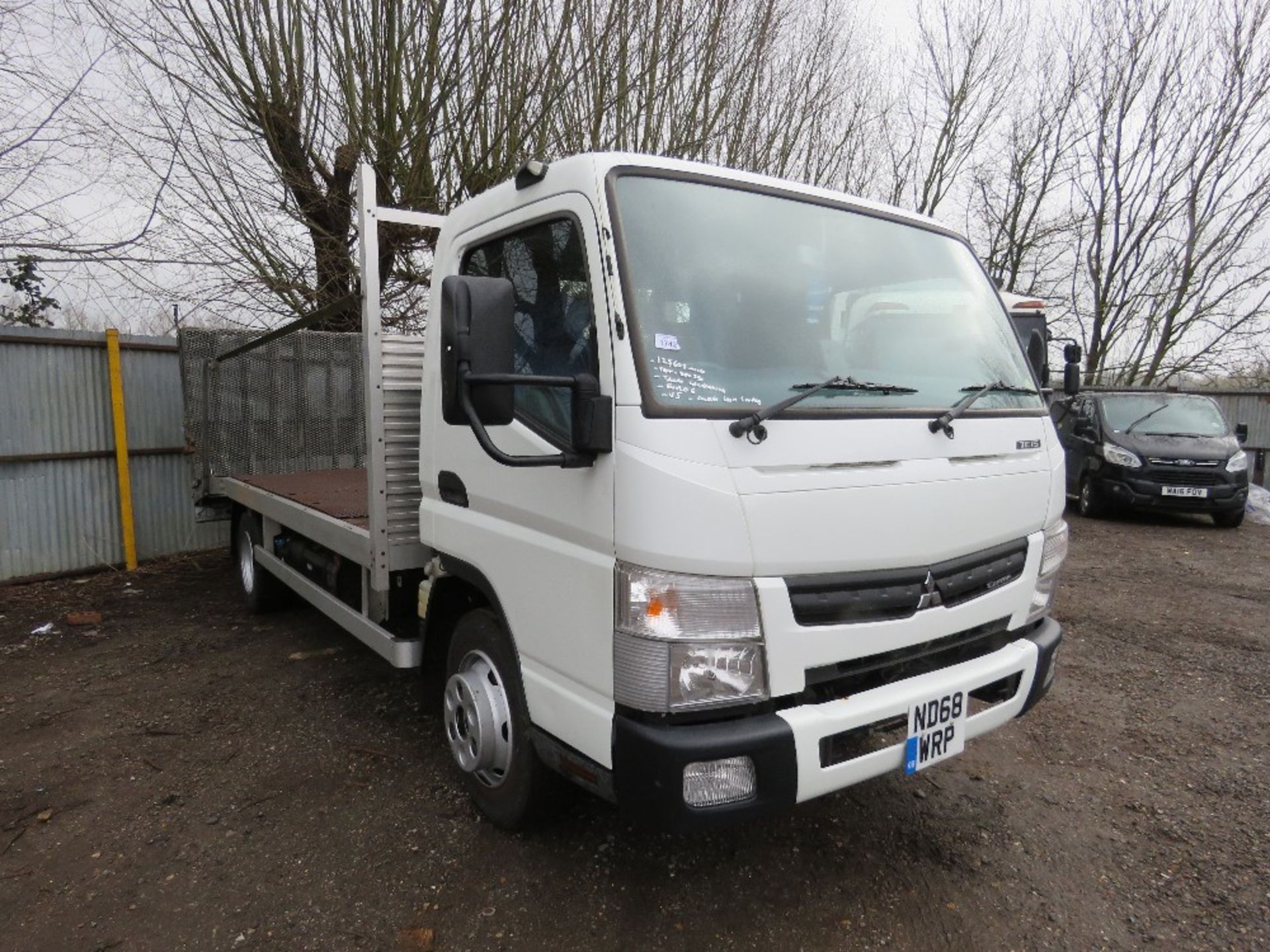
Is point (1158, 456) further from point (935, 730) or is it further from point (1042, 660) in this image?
point (935, 730)

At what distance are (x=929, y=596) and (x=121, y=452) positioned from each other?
723cm

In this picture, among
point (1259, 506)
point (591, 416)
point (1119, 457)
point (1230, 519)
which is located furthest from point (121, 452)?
point (1259, 506)

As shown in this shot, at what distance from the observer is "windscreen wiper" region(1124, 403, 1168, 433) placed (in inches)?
385

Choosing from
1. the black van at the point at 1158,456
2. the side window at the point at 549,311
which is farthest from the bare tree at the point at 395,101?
the black van at the point at 1158,456

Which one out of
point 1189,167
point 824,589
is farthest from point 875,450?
point 1189,167

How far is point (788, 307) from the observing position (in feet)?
7.80

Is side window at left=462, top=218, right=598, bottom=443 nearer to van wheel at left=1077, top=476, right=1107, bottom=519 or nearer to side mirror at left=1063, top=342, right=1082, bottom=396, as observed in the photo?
side mirror at left=1063, top=342, right=1082, bottom=396

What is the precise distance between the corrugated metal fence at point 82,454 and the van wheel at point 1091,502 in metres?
10.4

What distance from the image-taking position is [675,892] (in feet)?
8.20

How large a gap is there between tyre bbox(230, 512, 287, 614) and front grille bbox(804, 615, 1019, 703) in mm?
4396

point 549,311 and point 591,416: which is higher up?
point 549,311

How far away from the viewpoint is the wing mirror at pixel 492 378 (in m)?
1.97

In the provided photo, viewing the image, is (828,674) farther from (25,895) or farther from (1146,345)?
(1146,345)

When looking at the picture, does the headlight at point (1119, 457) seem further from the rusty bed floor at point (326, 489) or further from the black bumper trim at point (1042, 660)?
the rusty bed floor at point (326, 489)
